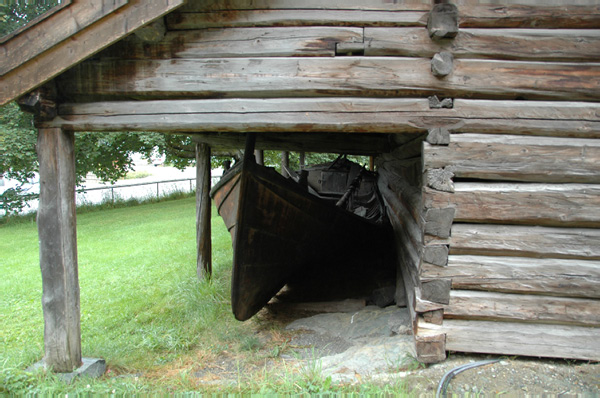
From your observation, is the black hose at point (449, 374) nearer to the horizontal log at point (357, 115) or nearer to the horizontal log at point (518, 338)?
the horizontal log at point (518, 338)

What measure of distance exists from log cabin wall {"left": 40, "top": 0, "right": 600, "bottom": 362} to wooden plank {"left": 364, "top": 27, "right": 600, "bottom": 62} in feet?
0.04

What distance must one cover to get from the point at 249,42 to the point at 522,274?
311 centimetres

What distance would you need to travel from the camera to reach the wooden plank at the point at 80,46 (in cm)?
314

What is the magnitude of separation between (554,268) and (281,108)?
8.98 feet

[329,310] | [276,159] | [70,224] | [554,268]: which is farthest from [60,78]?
[276,159]

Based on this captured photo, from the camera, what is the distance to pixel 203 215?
271 inches

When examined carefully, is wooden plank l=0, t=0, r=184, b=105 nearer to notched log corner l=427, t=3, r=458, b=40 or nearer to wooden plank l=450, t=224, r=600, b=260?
notched log corner l=427, t=3, r=458, b=40

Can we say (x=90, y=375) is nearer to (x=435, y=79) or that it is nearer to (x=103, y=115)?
(x=103, y=115)

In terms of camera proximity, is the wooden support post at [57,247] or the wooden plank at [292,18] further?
the wooden support post at [57,247]

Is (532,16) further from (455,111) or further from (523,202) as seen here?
(523,202)

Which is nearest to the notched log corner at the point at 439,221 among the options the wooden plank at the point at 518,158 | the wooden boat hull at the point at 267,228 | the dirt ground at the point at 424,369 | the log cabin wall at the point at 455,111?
the log cabin wall at the point at 455,111

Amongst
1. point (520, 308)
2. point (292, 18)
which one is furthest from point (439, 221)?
point (292, 18)

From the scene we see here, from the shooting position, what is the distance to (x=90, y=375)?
3.74 m

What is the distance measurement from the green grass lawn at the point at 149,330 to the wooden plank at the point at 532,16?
123 inches
